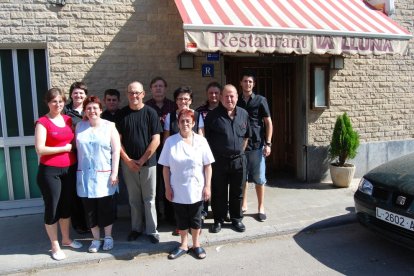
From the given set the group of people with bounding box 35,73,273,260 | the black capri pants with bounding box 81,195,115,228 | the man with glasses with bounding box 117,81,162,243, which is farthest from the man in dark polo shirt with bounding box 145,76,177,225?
the black capri pants with bounding box 81,195,115,228

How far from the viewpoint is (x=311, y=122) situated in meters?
7.08

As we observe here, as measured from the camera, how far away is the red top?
3.97 m

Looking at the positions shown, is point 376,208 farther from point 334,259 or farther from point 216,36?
point 216,36

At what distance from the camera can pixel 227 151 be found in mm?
4504

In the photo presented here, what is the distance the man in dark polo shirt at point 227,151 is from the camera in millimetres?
4492

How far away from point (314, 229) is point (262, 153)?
1.20m

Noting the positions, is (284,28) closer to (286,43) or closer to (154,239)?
(286,43)

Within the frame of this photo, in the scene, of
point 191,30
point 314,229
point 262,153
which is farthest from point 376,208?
point 191,30

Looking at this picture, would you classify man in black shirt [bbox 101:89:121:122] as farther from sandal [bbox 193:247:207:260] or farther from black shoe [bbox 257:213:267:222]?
black shoe [bbox 257:213:267:222]

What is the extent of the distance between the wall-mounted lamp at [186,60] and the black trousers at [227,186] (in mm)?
1946

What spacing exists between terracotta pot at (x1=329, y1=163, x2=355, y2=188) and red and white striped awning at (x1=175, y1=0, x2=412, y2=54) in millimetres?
2090

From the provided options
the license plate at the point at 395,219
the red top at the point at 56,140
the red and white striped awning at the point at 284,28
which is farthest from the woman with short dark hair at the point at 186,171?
the license plate at the point at 395,219

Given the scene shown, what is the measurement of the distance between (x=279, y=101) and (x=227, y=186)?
3.36 meters

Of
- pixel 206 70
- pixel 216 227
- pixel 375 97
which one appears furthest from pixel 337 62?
pixel 216 227
